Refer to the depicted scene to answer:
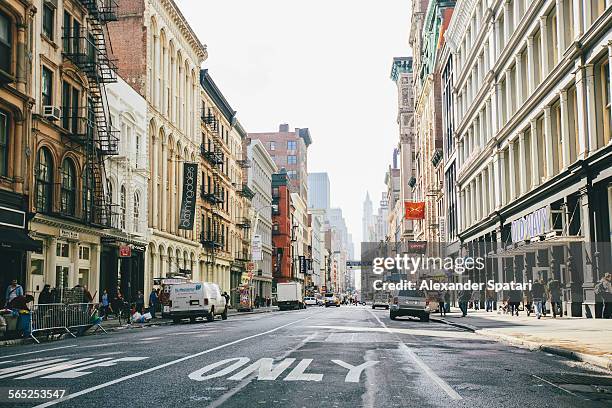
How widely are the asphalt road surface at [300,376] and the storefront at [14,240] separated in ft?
35.1

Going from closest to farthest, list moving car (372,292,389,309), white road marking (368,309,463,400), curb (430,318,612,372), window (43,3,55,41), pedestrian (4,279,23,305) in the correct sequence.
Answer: white road marking (368,309,463,400)
curb (430,318,612,372)
pedestrian (4,279,23,305)
window (43,3,55,41)
moving car (372,292,389,309)

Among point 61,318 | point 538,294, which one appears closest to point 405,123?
point 538,294

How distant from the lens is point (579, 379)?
38.5ft

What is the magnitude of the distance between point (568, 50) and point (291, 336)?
16.6 meters

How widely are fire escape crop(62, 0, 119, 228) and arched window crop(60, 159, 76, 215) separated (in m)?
0.90

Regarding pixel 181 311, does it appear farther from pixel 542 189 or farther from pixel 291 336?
pixel 542 189

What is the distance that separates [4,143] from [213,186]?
38749 mm

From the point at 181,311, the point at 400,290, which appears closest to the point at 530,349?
the point at 400,290

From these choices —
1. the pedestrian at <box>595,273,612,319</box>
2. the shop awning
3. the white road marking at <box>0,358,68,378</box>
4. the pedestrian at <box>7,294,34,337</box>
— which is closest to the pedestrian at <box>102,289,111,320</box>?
the shop awning

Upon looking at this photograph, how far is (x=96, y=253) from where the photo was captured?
3784 centimetres

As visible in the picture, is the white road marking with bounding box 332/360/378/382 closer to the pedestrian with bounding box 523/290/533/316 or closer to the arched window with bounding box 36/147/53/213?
the arched window with bounding box 36/147/53/213

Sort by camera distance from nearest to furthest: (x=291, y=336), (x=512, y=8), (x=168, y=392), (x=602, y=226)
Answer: (x=168, y=392), (x=291, y=336), (x=602, y=226), (x=512, y=8)

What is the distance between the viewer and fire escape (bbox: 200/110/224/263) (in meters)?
63.4

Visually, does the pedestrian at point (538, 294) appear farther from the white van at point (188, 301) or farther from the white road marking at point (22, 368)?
the white road marking at point (22, 368)
